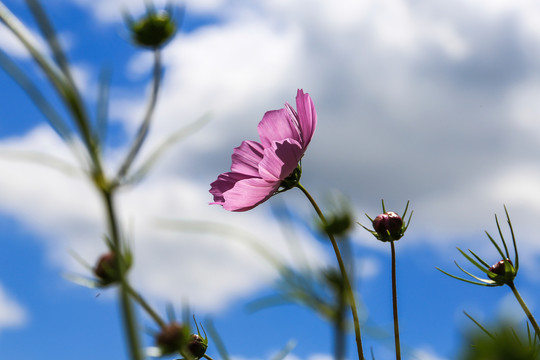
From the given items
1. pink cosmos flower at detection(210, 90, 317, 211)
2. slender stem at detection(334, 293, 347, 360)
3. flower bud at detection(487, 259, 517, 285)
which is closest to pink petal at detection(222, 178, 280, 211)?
pink cosmos flower at detection(210, 90, 317, 211)

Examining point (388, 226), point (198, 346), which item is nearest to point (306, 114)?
point (388, 226)

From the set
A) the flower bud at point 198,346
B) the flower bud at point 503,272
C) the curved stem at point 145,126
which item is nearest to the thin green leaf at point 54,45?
the curved stem at point 145,126

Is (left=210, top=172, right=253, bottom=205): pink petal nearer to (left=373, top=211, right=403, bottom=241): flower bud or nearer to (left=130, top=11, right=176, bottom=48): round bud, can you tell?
(left=373, top=211, right=403, bottom=241): flower bud

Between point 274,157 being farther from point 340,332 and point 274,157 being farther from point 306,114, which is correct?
point 340,332

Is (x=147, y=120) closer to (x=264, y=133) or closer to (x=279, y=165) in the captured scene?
(x=279, y=165)

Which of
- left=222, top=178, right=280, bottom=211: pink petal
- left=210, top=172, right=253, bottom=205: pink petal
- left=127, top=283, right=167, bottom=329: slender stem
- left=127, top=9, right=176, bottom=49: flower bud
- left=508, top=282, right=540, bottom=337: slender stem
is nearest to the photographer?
left=127, top=283, right=167, bottom=329: slender stem

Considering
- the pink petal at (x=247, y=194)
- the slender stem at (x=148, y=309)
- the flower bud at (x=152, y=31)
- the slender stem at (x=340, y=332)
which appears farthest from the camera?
the pink petal at (x=247, y=194)

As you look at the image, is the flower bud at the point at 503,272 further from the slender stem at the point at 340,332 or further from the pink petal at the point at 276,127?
the slender stem at the point at 340,332
